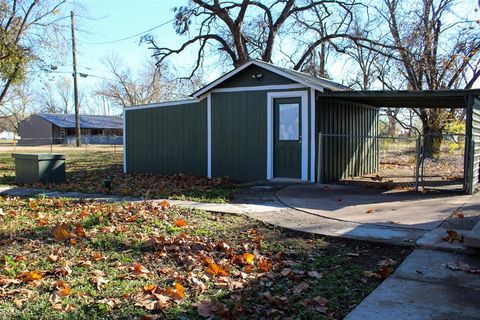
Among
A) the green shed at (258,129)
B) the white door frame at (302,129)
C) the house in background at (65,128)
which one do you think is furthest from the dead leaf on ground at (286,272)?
the house in background at (65,128)

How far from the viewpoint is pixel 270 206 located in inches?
337

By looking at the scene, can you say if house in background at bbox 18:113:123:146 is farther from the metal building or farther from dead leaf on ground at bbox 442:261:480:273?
dead leaf on ground at bbox 442:261:480:273

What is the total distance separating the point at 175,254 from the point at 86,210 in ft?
10.5

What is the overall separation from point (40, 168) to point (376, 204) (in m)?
8.87

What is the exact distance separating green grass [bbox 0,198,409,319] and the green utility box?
194 inches

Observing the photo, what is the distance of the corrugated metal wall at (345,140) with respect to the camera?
11.9 meters

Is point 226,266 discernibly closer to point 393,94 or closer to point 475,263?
point 475,263

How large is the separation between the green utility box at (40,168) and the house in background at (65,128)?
4223 centimetres

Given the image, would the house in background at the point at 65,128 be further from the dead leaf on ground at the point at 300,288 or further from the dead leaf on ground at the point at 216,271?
the dead leaf on ground at the point at 300,288

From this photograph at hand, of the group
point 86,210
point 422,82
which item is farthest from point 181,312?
point 422,82

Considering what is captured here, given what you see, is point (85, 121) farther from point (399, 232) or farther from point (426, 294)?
point (426, 294)

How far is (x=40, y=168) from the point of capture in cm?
1195

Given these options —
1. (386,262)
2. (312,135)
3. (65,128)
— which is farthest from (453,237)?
(65,128)

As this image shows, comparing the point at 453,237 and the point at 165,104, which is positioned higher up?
the point at 165,104
